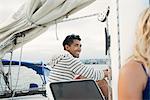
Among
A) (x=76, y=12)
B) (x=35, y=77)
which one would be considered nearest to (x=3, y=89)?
(x=35, y=77)

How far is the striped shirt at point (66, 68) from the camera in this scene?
2.55 m

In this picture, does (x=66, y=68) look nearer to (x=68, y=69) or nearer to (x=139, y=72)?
(x=68, y=69)

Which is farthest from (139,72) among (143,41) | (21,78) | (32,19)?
(21,78)

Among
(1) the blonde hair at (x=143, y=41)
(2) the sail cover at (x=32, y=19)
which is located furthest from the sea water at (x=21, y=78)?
(1) the blonde hair at (x=143, y=41)

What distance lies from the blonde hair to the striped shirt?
1.14 m

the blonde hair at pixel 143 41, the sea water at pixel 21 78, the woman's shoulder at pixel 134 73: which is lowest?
the sea water at pixel 21 78

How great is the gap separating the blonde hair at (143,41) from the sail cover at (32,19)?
92cm

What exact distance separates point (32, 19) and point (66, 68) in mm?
476

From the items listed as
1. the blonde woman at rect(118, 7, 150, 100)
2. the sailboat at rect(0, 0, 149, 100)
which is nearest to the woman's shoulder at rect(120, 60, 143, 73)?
the blonde woman at rect(118, 7, 150, 100)

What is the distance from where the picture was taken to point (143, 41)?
1.34m

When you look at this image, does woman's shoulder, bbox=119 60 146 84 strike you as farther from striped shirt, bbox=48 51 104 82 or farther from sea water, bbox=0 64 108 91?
striped shirt, bbox=48 51 104 82

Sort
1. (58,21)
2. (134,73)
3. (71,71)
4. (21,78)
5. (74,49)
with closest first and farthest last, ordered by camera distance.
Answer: (134,73) → (58,21) → (71,71) → (74,49) → (21,78)

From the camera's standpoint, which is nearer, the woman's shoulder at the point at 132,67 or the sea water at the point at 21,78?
the woman's shoulder at the point at 132,67

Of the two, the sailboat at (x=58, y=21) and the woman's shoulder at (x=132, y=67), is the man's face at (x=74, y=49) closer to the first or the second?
the sailboat at (x=58, y=21)
